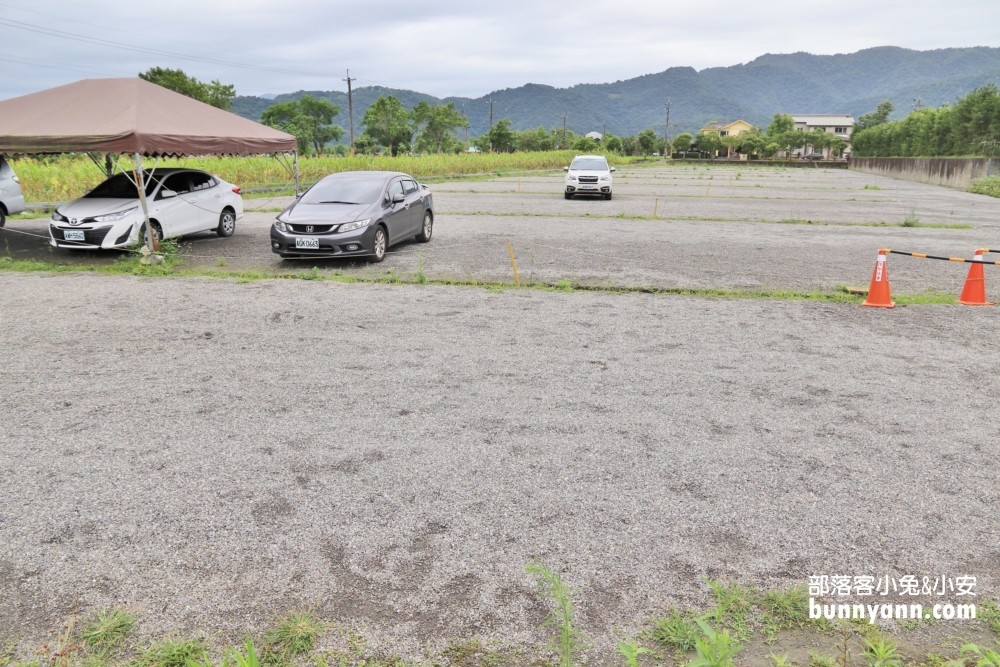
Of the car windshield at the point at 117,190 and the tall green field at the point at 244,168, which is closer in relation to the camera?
the car windshield at the point at 117,190

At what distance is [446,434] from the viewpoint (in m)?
4.59

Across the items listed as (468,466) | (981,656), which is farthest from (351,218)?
(981,656)

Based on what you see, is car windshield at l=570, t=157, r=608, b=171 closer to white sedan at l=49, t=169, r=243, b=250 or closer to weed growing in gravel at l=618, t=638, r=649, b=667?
white sedan at l=49, t=169, r=243, b=250

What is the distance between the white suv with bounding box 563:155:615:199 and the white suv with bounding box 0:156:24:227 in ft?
59.5

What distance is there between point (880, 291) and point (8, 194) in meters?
19.9

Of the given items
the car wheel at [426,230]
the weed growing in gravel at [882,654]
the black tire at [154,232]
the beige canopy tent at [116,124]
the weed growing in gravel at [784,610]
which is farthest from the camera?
the car wheel at [426,230]

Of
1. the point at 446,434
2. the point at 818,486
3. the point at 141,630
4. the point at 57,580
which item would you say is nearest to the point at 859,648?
the point at 818,486

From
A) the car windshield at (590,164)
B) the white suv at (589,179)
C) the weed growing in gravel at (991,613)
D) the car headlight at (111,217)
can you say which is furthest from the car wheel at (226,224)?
the weed growing in gravel at (991,613)

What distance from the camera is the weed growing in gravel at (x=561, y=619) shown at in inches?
99.6

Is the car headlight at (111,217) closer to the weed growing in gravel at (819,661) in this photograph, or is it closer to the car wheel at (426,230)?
the car wheel at (426,230)

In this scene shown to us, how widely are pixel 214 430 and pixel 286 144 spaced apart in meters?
11.6

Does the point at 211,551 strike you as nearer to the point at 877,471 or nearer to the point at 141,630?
the point at 141,630

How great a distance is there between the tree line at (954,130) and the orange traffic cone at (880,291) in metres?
40.3

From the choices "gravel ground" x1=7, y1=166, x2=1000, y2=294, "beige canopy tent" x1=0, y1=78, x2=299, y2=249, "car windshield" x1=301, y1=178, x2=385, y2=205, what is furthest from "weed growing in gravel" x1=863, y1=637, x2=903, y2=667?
"beige canopy tent" x1=0, y1=78, x2=299, y2=249
